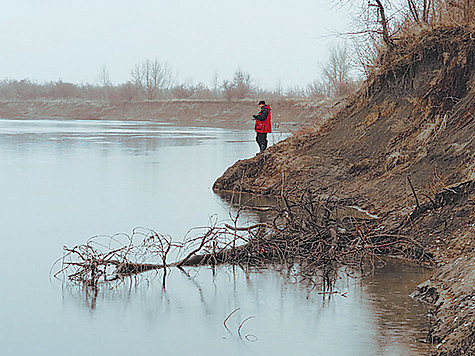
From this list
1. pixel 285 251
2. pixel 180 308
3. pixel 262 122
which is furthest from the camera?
pixel 262 122

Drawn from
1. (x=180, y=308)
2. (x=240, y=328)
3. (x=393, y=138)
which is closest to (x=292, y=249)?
(x=180, y=308)

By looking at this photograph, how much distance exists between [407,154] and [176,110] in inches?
3168

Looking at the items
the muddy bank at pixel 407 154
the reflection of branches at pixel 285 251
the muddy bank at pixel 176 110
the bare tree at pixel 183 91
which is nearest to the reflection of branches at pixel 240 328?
the reflection of branches at pixel 285 251

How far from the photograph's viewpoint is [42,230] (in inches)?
423

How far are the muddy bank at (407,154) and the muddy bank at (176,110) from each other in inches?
1990

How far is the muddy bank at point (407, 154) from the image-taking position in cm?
949

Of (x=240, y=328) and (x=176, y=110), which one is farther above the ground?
(x=176, y=110)

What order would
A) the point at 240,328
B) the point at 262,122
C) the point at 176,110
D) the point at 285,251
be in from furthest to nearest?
the point at 176,110 → the point at 262,122 → the point at 285,251 → the point at 240,328

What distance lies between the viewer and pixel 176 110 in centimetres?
9238

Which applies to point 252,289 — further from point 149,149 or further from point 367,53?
point 149,149

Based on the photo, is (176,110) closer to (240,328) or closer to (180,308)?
(180,308)

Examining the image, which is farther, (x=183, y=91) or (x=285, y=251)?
(x=183, y=91)

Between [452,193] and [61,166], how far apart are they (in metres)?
14.6

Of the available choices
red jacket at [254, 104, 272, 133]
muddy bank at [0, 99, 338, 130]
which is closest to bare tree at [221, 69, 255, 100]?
muddy bank at [0, 99, 338, 130]
